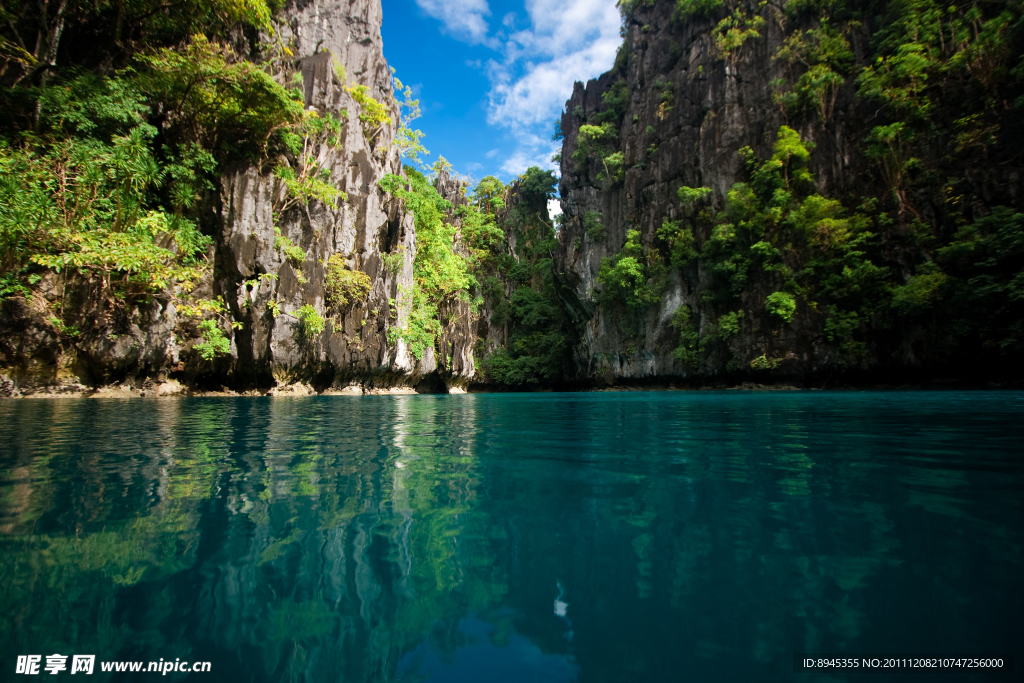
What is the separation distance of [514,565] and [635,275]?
21.9 meters

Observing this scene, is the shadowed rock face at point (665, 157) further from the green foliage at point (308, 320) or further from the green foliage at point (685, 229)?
the green foliage at point (308, 320)

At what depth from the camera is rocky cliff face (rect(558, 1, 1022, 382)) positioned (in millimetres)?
16891

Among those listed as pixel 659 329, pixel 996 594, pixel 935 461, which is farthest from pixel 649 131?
pixel 996 594

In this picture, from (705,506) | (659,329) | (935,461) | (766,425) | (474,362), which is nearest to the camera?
(705,506)

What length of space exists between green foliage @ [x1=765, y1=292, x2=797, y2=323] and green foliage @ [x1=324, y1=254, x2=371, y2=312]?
53.6 feet

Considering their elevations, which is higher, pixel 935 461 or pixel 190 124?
pixel 190 124

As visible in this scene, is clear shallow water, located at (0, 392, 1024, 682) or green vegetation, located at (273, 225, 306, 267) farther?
green vegetation, located at (273, 225, 306, 267)

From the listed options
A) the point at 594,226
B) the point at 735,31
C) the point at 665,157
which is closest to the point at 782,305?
the point at 665,157

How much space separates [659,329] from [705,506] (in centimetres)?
2082

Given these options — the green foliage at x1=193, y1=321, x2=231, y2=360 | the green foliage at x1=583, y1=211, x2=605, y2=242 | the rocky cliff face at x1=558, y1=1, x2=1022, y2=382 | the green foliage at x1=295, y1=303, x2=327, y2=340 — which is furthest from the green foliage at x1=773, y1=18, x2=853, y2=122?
the green foliage at x1=193, y1=321, x2=231, y2=360

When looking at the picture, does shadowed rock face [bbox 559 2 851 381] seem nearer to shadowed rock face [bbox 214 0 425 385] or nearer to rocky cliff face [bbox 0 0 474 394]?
rocky cliff face [bbox 0 0 474 394]

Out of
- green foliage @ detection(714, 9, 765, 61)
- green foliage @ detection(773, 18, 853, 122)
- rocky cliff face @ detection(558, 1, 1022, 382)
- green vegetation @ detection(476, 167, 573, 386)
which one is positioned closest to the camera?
rocky cliff face @ detection(558, 1, 1022, 382)

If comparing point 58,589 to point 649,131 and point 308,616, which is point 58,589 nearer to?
point 308,616

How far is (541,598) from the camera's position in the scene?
4.31ft
